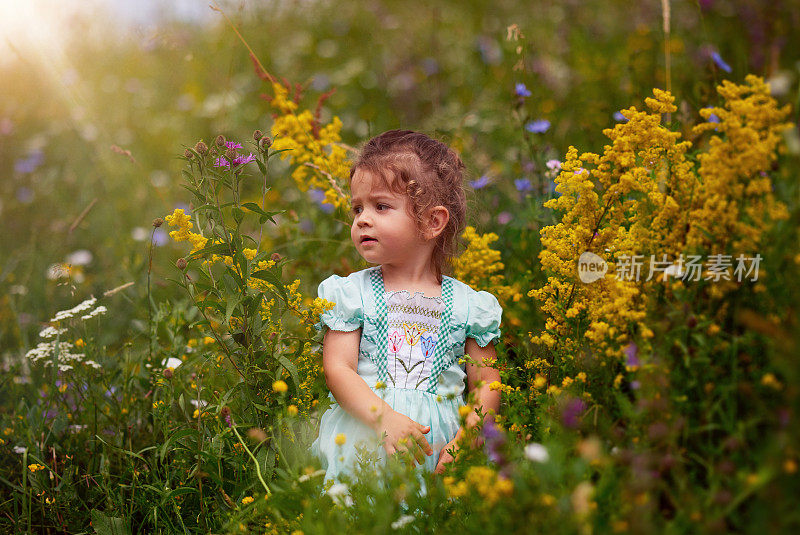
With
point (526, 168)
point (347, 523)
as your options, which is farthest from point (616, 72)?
point (347, 523)

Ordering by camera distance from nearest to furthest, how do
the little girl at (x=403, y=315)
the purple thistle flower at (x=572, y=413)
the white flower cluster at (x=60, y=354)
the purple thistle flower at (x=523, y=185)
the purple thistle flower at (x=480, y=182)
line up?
the purple thistle flower at (x=572, y=413) < the little girl at (x=403, y=315) < the white flower cluster at (x=60, y=354) < the purple thistle flower at (x=480, y=182) < the purple thistle flower at (x=523, y=185)

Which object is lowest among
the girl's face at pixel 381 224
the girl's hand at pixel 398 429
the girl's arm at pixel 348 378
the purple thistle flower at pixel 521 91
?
the girl's hand at pixel 398 429

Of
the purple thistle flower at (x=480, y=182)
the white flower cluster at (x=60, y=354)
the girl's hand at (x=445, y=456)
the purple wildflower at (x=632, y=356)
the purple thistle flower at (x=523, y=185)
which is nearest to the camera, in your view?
the purple wildflower at (x=632, y=356)

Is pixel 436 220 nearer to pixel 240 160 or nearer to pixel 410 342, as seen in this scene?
pixel 410 342

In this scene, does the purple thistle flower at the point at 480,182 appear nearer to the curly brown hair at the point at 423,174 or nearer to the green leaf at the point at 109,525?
the curly brown hair at the point at 423,174

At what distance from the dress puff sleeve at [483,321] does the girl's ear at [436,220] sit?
27 centimetres

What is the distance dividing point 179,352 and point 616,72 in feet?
12.1

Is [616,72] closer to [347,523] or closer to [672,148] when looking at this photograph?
[672,148]

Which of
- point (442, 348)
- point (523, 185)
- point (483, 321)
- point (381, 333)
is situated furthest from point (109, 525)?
point (523, 185)

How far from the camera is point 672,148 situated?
1950mm

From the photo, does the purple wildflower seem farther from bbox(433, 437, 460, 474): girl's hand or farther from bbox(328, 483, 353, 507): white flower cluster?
bbox(328, 483, 353, 507): white flower cluster

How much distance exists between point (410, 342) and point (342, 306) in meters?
0.26

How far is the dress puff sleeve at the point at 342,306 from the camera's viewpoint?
2.17m

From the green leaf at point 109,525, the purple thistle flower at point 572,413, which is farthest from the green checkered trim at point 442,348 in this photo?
the green leaf at point 109,525
